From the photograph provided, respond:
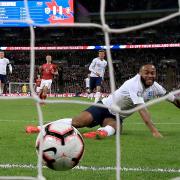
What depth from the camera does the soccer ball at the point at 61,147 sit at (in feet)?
11.8

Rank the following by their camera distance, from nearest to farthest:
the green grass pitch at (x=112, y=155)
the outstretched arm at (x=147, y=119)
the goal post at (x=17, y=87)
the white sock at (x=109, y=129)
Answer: the green grass pitch at (x=112, y=155), the outstretched arm at (x=147, y=119), the white sock at (x=109, y=129), the goal post at (x=17, y=87)

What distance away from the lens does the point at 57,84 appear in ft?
74.0

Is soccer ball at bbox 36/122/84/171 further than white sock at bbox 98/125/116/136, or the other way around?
white sock at bbox 98/125/116/136

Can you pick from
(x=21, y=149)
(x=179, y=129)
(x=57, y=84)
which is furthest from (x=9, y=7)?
(x=21, y=149)

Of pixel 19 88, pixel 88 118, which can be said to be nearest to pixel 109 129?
pixel 88 118

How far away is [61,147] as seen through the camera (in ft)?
12.2

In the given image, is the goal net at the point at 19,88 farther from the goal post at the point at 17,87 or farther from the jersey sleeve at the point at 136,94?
the jersey sleeve at the point at 136,94

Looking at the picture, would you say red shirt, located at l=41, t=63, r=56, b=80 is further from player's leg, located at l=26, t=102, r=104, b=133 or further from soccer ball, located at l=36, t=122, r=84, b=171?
soccer ball, located at l=36, t=122, r=84, b=171

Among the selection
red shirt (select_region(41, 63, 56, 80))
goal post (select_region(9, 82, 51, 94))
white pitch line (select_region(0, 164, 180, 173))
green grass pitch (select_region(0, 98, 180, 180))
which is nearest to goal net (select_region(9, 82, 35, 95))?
goal post (select_region(9, 82, 51, 94))

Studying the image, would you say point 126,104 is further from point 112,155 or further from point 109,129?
point 112,155

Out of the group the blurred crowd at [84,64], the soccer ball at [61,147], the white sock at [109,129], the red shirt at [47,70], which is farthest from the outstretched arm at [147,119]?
the blurred crowd at [84,64]

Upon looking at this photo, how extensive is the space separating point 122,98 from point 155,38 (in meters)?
19.6

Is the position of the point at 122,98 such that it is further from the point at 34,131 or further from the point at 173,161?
the point at 173,161

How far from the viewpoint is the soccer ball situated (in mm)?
3590
